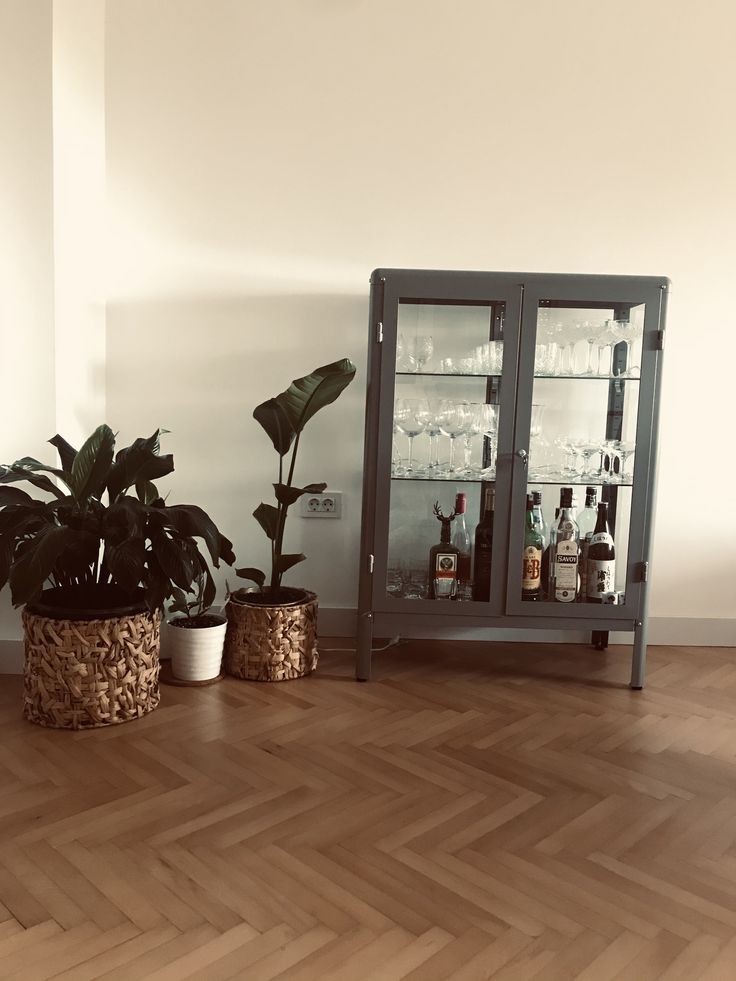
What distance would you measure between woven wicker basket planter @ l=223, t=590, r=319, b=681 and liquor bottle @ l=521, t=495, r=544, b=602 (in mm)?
868

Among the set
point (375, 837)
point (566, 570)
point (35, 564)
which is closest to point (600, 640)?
point (566, 570)

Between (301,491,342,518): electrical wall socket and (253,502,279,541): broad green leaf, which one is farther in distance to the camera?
(301,491,342,518): electrical wall socket

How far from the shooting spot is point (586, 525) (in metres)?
3.43

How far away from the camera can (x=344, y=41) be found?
3.56 meters

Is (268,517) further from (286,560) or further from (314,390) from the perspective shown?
(314,390)

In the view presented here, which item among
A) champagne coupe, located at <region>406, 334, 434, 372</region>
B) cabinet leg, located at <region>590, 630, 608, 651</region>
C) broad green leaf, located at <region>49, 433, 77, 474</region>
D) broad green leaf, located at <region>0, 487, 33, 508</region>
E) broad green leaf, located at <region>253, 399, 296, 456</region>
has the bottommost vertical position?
cabinet leg, located at <region>590, 630, 608, 651</region>

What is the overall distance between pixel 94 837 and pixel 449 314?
2.18 meters

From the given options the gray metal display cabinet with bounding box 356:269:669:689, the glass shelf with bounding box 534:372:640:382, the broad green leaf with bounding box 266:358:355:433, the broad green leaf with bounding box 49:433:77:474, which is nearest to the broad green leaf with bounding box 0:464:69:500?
the broad green leaf with bounding box 49:433:77:474

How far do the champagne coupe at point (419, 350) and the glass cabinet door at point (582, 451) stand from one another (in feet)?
1.18

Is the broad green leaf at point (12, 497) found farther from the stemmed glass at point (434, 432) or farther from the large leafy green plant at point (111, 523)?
the stemmed glass at point (434, 432)

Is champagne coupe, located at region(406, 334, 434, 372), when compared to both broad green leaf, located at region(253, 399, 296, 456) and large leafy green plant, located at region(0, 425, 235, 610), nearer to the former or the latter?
broad green leaf, located at region(253, 399, 296, 456)

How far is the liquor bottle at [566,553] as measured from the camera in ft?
11.0

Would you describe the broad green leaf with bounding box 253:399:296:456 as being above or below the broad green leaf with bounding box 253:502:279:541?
above

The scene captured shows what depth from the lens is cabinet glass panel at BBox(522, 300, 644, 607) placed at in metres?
3.28
